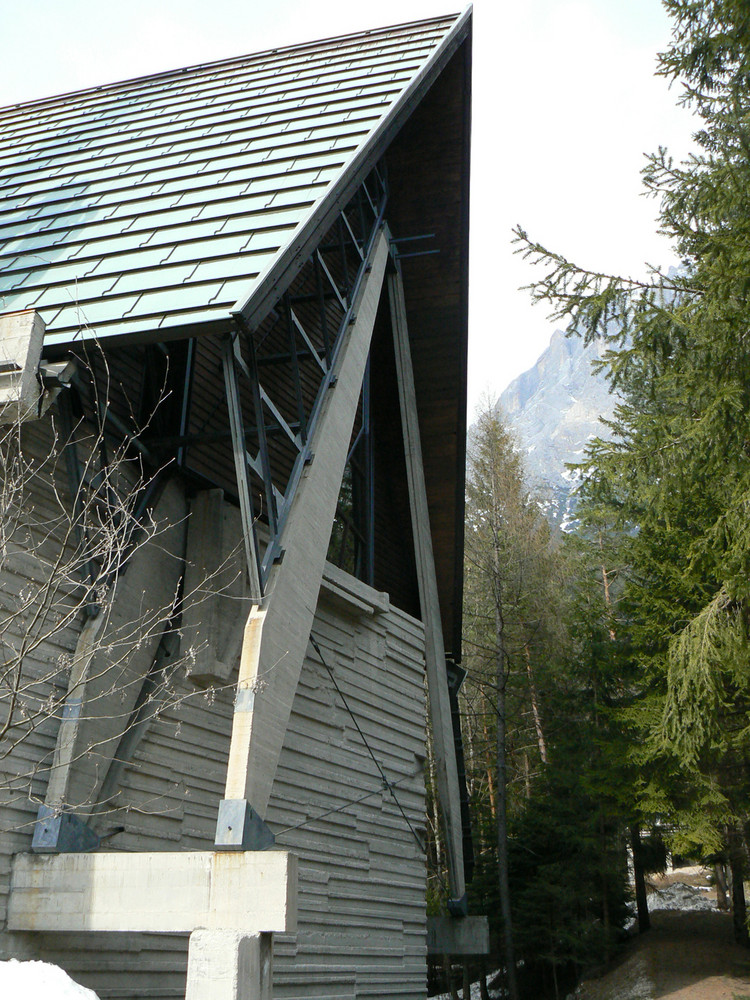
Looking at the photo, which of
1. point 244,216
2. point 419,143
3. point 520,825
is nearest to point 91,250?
point 244,216

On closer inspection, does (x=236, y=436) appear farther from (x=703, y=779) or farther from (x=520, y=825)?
(x=520, y=825)

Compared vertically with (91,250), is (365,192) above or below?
above

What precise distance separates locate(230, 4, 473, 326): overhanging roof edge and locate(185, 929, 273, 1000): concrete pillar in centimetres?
381

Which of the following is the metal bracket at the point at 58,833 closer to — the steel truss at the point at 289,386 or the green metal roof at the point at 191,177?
the steel truss at the point at 289,386

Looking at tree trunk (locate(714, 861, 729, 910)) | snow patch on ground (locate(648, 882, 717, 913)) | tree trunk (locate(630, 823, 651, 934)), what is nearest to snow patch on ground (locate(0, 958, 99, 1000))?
tree trunk (locate(630, 823, 651, 934))

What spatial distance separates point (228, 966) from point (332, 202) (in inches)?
218

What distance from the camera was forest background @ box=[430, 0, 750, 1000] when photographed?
31.9 ft

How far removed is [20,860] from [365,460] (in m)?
6.46

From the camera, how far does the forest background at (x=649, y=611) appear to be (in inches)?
383

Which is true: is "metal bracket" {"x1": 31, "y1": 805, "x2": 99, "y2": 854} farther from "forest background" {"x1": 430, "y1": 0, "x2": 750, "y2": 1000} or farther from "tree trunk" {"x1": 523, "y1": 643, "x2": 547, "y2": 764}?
"tree trunk" {"x1": 523, "y1": 643, "x2": 547, "y2": 764}

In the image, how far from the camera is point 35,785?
622 centimetres

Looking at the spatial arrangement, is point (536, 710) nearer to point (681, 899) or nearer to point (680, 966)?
point (680, 966)

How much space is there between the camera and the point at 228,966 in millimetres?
5059

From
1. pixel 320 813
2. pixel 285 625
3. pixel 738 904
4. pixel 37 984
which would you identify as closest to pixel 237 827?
pixel 285 625
